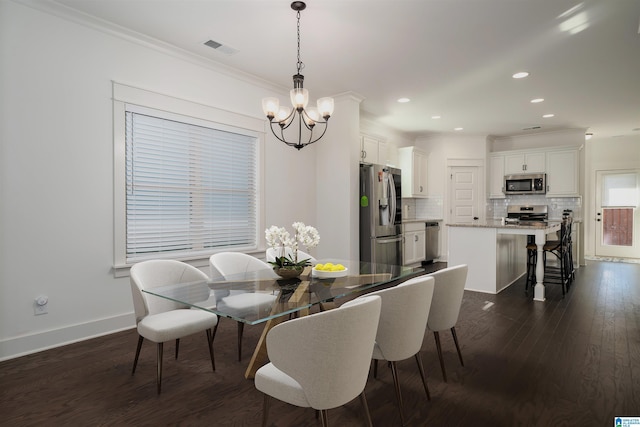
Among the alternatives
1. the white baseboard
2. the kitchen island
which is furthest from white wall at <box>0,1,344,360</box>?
the kitchen island

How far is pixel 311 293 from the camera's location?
2049mm

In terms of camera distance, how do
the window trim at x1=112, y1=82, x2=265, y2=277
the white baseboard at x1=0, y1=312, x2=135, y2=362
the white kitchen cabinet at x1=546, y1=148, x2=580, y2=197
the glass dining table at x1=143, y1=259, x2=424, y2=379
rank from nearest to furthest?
1. the glass dining table at x1=143, y1=259, x2=424, y2=379
2. the white baseboard at x1=0, y1=312, x2=135, y2=362
3. the window trim at x1=112, y1=82, x2=265, y2=277
4. the white kitchen cabinet at x1=546, y1=148, x2=580, y2=197

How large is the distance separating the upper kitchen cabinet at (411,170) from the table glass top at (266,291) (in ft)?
15.3

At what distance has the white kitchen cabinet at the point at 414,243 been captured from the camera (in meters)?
6.61

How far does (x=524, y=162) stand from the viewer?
289 inches

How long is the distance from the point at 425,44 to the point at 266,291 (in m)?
2.87

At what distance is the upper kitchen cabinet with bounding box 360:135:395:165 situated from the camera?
5.99 m

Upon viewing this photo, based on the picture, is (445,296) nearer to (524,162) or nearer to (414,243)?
(414,243)

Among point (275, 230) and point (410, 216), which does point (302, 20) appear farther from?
point (410, 216)

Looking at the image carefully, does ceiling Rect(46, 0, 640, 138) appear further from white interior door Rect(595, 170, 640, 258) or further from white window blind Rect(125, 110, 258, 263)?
white interior door Rect(595, 170, 640, 258)

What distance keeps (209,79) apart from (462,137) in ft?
18.7

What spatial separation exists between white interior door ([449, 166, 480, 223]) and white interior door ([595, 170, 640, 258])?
10.1 ft

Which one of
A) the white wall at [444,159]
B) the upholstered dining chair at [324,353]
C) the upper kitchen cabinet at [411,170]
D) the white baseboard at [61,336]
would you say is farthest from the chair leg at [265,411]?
the white wall at [444,159]

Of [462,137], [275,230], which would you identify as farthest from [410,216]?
[275,230]
